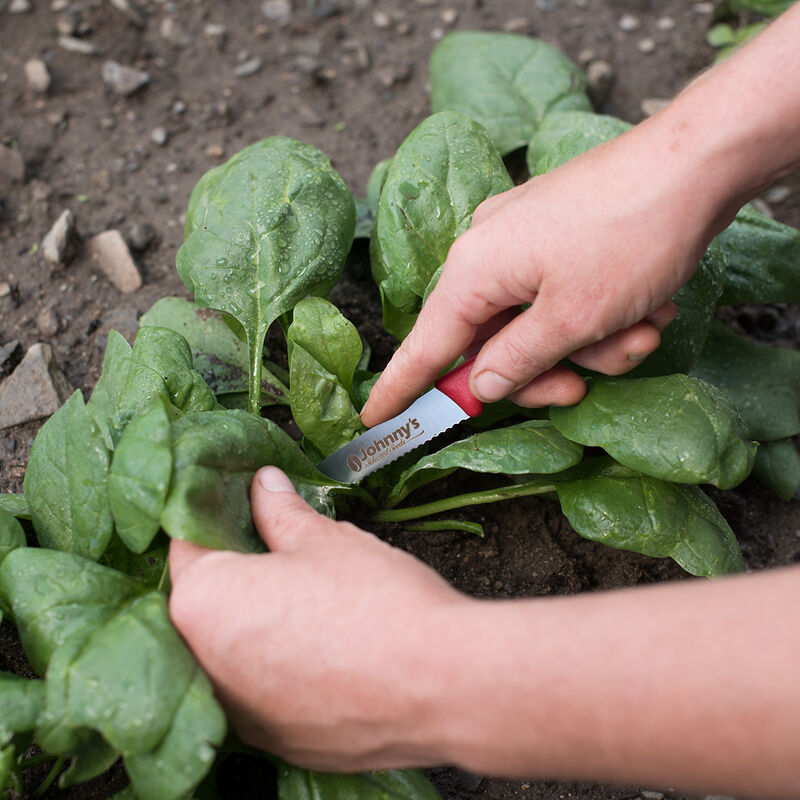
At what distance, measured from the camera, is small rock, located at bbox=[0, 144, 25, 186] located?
210cm

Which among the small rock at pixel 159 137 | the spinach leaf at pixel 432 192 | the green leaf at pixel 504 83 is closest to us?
the spinach leaf at pixel 432 192

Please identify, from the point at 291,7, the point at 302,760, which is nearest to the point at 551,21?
the point at 291,7

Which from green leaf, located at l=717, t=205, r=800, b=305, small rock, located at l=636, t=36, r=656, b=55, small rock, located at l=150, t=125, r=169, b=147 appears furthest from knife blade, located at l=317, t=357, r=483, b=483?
small rock, located at l=636, t=36, r=656, b=55

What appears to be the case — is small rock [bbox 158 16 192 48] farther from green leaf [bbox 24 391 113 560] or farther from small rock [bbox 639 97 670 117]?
green leaf [bbox 24 391 113 560]

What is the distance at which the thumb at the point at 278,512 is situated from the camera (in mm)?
1127

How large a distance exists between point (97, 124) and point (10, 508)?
4.43ft

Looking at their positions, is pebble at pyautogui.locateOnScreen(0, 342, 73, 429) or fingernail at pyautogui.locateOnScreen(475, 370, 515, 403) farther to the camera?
pebble at pyautogui.locateOnScreen(0, 342, 73, 429)

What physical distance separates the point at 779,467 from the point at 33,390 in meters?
1.64

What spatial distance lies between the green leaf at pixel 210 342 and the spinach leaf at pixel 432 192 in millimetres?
404

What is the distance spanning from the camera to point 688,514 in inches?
54.1

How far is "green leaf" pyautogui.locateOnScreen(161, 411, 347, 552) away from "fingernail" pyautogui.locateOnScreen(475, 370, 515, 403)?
1.07 feet

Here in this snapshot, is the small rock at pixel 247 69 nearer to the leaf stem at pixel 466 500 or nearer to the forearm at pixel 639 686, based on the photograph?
the leaf stem at pixel 466 500

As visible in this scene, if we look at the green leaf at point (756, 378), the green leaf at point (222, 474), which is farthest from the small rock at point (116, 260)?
the green leaf at point (756, 378)

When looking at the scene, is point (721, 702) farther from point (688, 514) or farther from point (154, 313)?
point (154, 313)
